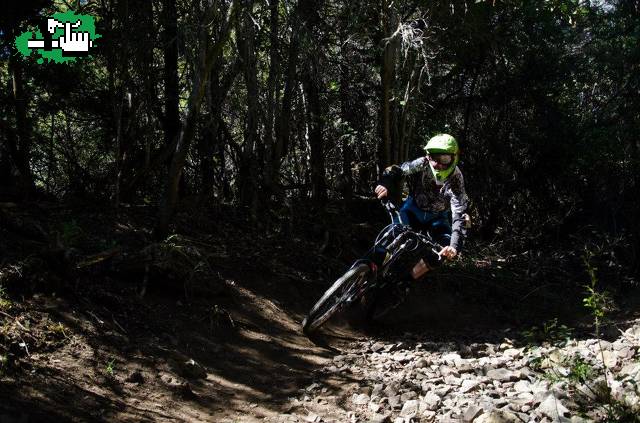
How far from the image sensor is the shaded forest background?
784cm

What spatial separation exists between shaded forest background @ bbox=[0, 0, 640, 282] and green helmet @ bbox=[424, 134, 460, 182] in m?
1.84

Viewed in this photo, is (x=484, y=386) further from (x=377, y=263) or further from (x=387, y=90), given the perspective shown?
(x=387, y=90)

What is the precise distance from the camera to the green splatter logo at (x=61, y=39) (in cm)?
747

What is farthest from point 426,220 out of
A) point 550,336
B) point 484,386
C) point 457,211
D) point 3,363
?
point 3,363

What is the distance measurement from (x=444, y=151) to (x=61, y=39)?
5210 mm

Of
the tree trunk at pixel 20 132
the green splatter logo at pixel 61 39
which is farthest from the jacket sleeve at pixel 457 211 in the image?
the tree trunk at pixel 20 132

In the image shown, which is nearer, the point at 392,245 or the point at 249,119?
the point at 392,245

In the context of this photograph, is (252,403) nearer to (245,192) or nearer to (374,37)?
(245,192)

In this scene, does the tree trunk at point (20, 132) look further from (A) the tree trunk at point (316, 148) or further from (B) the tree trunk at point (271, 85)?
(A) the tree trunk at point (316, 148)

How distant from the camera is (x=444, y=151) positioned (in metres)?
6.13

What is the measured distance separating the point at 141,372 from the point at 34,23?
4624 millimetres

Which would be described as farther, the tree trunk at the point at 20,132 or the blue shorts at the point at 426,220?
the tree trunk at the point at 20,132

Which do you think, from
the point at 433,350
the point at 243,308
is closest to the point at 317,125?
the point at 243,308

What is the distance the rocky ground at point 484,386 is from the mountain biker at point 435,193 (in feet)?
3.75
